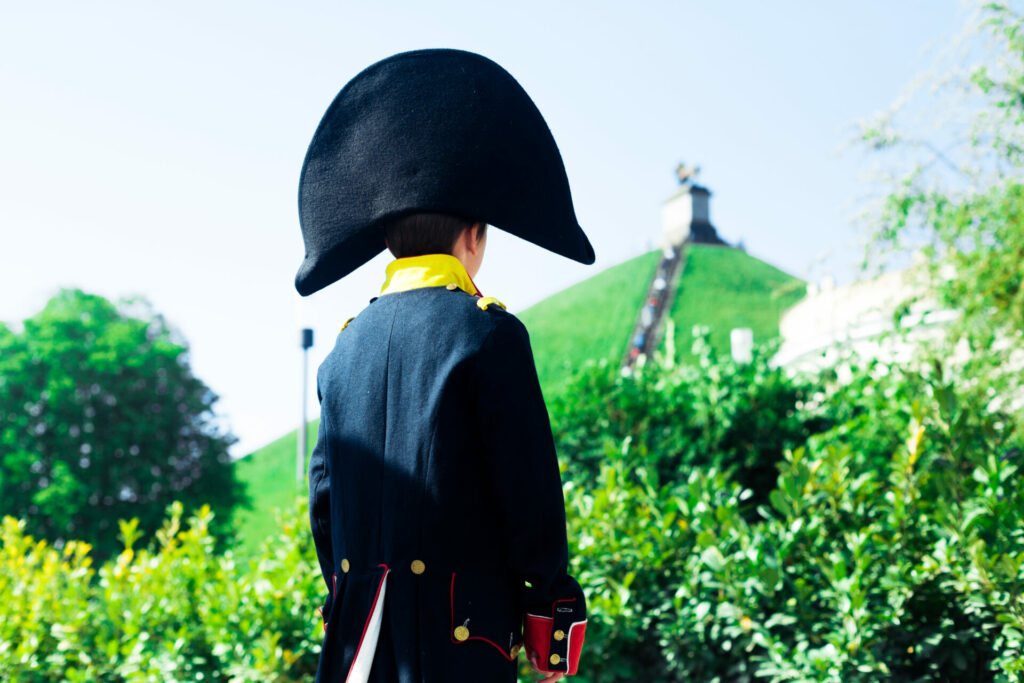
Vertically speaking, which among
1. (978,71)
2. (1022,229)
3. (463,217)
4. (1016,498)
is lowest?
(1016,498)

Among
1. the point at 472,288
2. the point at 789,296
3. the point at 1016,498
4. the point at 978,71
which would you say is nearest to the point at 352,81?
the point at 472,288

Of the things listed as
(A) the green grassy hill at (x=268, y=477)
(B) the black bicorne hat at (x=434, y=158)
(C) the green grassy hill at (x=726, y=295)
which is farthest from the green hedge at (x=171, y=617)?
(C) the green grassy hill at (x=726, y=295)

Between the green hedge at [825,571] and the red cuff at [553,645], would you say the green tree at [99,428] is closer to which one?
the green hedge at [825,571]

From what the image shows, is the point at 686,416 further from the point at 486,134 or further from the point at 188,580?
the point at 486,134

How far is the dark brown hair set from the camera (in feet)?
6.22

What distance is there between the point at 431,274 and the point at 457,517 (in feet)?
1.82

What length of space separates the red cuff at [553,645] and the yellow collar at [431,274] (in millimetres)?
754

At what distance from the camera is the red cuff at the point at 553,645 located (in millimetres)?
1725

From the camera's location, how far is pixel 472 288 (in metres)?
1.90

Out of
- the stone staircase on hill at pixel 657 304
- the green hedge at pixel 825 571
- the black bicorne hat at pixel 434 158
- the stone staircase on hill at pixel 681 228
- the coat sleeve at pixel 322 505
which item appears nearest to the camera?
the black bicorne hat at pixel 434 158

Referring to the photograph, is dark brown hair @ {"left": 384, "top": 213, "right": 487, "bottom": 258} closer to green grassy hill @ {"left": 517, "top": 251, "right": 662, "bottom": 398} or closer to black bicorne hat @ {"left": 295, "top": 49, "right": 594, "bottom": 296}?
black bicorne hat @ {"left": 295, "top": 49, "right": 594, "bottom": 296}

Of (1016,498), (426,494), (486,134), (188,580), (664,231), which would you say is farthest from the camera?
(664,231)

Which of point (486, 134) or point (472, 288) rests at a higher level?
point (486, 134)

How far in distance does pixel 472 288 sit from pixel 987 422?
2563 millimetres
